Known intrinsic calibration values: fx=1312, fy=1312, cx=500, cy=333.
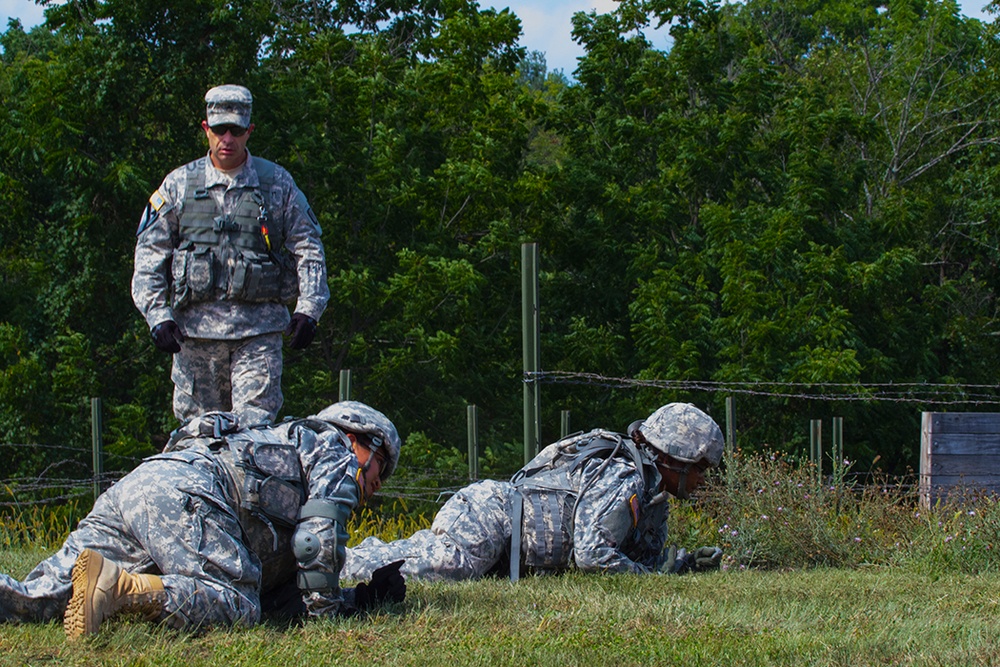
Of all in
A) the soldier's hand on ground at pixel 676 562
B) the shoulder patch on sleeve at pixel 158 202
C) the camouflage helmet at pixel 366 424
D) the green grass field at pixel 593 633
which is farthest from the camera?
the shoulder patch on sleeve at pixel 158 202

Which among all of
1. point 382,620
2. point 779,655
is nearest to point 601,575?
point 382,620

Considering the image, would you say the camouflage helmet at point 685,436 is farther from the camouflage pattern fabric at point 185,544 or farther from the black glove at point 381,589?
the camouflage pattern fabric at point 185,544

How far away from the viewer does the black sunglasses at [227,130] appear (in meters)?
6.69

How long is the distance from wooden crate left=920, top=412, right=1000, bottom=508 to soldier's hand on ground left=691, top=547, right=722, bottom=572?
2589mm

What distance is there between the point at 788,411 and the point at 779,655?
16.5 metres

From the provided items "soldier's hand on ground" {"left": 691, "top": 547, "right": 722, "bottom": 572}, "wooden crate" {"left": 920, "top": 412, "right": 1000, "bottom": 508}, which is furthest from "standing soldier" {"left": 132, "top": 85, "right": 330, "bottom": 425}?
"wooden crate" {"left": 920, "top": 412, "right": 1000, "bottom": 508}

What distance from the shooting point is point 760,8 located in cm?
4112

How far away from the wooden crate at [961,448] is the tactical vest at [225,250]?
4613mm

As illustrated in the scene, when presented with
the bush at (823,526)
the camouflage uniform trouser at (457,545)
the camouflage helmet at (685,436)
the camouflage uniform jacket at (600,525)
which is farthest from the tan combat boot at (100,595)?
the bush at (823,526)

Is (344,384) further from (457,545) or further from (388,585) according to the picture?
(388,585)

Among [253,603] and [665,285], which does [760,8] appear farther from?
[253,603]

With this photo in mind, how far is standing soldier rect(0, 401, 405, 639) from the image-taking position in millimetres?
4277

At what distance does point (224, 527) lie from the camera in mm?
4371

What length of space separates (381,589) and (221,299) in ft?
7.66
